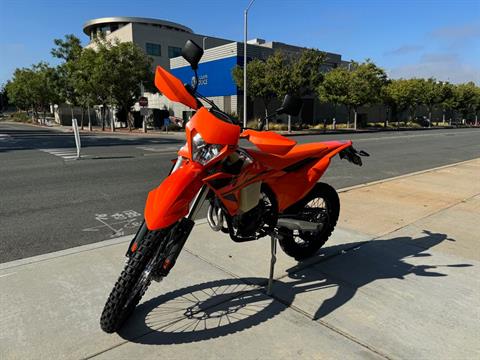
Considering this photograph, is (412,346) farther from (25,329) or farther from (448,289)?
(25,329)

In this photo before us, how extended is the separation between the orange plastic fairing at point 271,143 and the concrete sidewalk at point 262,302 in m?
1.20

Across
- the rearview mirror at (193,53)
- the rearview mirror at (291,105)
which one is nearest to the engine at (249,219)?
the rearview mirror at (291,105)

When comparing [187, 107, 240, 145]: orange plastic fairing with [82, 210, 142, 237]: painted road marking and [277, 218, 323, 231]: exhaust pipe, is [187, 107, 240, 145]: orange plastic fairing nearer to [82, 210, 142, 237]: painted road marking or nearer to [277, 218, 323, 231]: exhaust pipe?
[277, 218, 323, 231]: exhaust pipe

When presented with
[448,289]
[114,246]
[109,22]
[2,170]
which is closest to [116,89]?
[2,170]

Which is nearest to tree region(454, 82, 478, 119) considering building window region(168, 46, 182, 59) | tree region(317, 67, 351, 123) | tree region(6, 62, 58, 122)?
tree region(317, 67, 351, 123)

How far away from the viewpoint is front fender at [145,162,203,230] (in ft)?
7.49

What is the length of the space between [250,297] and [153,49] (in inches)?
1917

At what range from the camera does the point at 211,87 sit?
123 ft

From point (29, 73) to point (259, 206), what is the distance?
60.9 m

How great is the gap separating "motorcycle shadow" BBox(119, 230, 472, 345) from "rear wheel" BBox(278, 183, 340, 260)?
14 cm

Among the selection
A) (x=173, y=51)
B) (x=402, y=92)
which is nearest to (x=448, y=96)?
(x=402, y=92)

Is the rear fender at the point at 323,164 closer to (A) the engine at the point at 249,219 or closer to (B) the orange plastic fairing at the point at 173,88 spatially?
(A) the engine at the point at 249,219

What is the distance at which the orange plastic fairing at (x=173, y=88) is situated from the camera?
2500 millimetres

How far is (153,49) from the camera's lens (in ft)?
155
